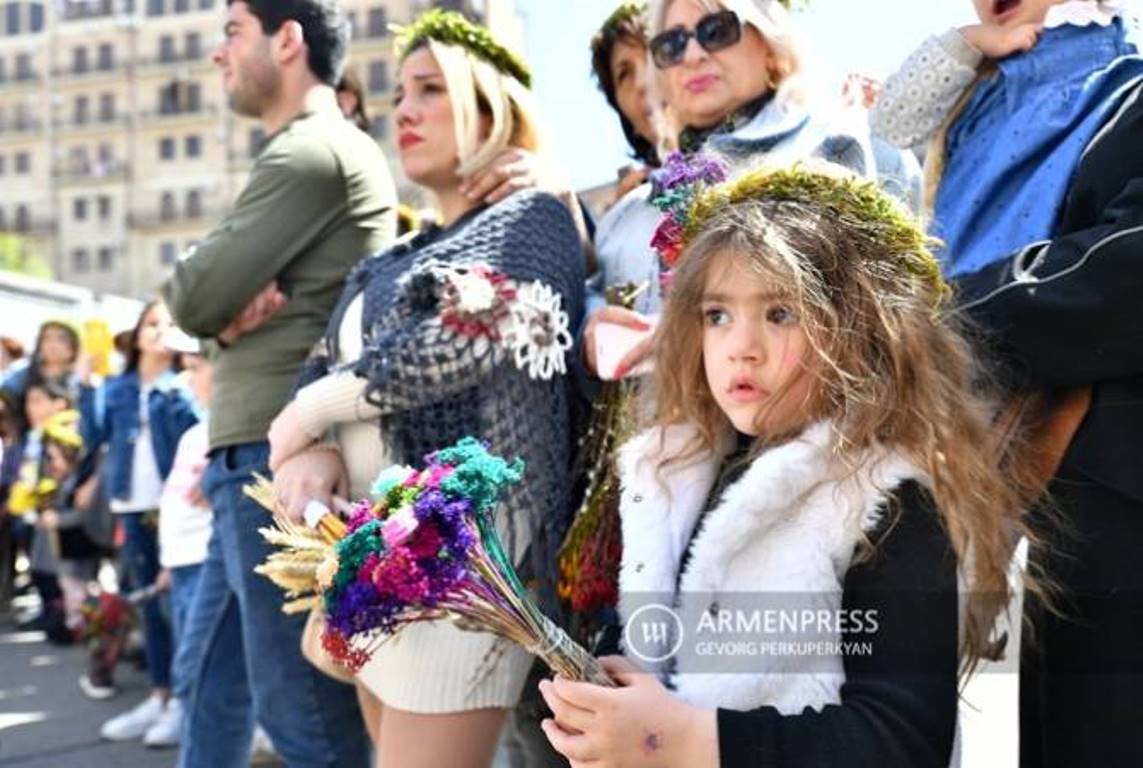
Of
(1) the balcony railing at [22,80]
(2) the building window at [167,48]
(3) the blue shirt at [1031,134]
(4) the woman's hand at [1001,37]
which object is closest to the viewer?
(3) the blue shirt at [1031,134]

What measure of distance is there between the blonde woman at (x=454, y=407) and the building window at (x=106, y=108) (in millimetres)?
69276

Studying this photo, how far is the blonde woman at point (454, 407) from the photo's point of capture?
2381 mm

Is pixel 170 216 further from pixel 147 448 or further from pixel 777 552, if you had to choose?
pixel 777 552

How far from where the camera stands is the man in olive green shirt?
2982mm

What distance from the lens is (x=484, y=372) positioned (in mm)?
2469

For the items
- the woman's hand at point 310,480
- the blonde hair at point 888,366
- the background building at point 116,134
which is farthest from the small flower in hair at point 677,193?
the background building at point 116,134

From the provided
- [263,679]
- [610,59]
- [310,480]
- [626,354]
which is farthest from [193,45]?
[626,354]

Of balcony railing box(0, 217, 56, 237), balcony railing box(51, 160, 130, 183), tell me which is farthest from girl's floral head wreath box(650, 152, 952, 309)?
balcony railing box(0, 217, 56, 237)

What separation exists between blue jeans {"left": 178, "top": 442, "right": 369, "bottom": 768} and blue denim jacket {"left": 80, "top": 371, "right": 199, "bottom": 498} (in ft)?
9.16

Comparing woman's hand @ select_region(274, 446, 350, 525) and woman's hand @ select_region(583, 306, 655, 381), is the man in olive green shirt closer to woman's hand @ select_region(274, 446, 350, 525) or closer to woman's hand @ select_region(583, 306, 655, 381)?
woman's hand @ select_region(274, 446, 350, 525)

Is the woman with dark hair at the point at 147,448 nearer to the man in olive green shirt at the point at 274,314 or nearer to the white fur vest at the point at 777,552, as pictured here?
the man in olive green shirt at the point at 274,314

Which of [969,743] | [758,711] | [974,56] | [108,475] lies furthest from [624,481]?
[108,475]

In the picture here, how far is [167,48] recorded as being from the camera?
66875 mm

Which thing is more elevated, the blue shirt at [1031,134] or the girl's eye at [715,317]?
the blue shirt at [1031,134]
